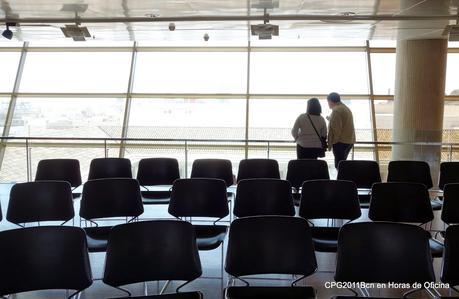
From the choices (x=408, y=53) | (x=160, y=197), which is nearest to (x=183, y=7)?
(x=160, y=197)

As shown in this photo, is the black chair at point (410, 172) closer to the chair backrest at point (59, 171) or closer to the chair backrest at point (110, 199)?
the chair backrest at point (110, 199)

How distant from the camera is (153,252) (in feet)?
8.97

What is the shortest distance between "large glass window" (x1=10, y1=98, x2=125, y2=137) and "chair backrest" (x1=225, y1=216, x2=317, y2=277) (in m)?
7.30

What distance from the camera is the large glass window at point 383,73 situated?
952cm

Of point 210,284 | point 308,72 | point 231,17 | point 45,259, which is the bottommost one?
point 210,284

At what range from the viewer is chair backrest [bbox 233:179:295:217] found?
13.1 feet

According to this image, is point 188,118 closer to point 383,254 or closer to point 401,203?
point 401,203

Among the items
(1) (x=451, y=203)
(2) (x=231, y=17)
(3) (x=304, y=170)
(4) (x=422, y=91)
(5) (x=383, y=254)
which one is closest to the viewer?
(5) (x=383, y=254)

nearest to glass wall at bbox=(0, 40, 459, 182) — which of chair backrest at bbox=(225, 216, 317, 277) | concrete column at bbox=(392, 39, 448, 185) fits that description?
concrete column at bbox=(392, 39, 448, 185)

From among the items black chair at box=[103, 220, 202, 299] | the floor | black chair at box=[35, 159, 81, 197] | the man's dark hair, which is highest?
the man's dark hair

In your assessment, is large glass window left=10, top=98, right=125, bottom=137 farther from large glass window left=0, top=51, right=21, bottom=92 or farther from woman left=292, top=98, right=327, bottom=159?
woman left=292, top=98, right=327, bottom=159

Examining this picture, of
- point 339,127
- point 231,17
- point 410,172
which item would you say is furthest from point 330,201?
point 231,17

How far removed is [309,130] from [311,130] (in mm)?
25

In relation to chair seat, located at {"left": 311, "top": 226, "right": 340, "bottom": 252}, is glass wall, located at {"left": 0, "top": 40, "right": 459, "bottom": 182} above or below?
above
